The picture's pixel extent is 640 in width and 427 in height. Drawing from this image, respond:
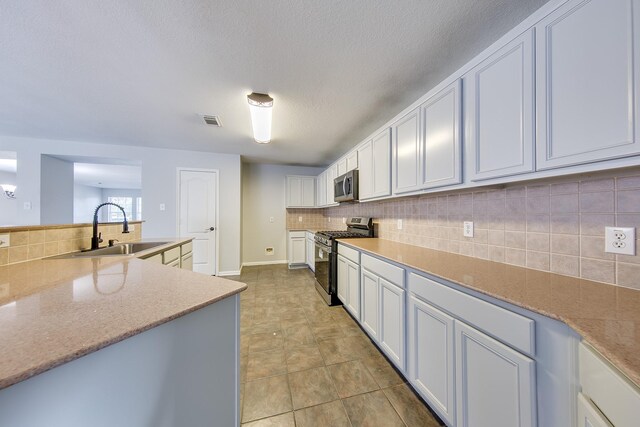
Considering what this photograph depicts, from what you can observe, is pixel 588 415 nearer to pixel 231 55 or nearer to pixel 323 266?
pixel 231 55

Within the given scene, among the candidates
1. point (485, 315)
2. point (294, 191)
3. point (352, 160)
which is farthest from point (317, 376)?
point (294, 191)

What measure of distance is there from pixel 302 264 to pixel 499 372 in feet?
13.3

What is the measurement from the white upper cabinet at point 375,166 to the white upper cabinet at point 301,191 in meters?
2.27

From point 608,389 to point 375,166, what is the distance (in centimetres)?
210

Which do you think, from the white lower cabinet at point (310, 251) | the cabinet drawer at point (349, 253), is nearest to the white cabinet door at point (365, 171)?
the cabinet drawer at point (349, 253)

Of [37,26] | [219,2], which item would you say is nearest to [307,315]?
[219,2]

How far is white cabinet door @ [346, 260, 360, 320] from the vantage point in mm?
2223

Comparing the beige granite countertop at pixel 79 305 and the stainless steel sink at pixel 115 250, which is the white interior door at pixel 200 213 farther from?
the beige granite countertop at pixel 79 305

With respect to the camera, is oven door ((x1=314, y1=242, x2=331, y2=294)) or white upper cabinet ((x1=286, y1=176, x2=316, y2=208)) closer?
oven door ((x1=314, y1=242, x2=331, y2=294))

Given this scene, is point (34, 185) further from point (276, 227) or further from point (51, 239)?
point (276, 227)

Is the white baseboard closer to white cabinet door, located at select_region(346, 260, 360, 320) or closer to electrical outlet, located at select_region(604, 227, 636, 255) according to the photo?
white cabinet door, located at select_region(346, 260, 360, 320)

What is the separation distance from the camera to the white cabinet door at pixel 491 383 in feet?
2.73

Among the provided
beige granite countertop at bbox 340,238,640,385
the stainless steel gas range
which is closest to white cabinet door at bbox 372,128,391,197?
the stainless steel gas range

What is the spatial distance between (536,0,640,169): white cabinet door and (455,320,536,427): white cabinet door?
824 millimetres
